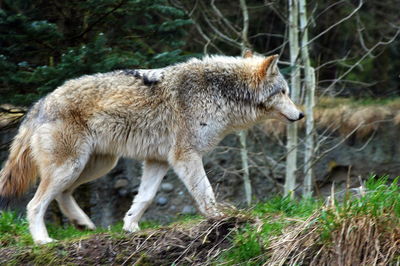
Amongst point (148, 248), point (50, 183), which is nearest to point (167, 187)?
point (50, 183)

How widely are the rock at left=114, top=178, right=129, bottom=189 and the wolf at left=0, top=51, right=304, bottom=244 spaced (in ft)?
17.0

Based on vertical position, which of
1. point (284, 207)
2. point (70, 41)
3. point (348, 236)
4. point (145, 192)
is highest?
point (70, 41)

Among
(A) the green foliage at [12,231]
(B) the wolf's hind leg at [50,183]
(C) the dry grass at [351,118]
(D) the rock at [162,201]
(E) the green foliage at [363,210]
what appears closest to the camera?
(E) the green foliage at [363,210]

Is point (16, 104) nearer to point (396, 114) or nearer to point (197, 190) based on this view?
point (197, 190)

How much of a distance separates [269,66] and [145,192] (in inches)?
83.9

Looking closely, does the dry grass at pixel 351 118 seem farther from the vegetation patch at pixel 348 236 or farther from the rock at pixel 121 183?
the vegetation patch at pixel 348 236

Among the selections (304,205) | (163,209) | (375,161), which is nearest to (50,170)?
(304,205)

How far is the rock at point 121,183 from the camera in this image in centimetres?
1263

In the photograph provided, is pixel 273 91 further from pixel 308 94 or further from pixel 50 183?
pixel 50 183

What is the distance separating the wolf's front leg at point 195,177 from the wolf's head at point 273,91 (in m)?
1.26

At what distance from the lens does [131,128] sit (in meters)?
7.12

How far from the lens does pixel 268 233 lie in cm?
553

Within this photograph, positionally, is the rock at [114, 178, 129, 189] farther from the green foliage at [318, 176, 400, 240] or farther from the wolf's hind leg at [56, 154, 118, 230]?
the green foliage at [318, 176, 400, 240]

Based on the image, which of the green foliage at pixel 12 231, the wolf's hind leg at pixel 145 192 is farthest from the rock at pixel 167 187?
the green foliage at pixel 12 231
